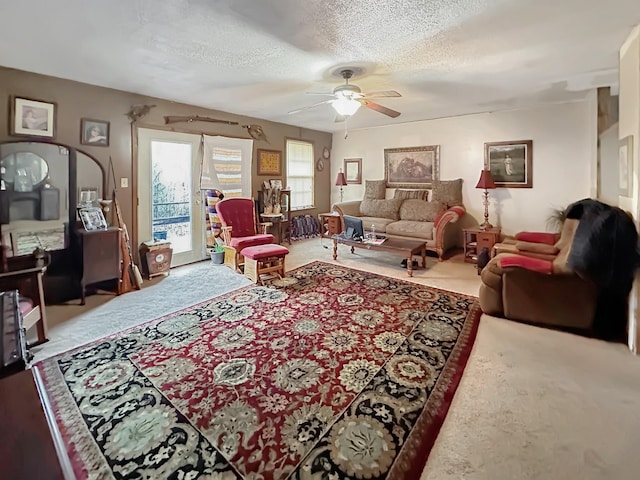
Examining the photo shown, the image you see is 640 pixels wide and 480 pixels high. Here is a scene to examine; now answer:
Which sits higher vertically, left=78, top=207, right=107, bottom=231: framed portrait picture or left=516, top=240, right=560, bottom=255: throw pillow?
left=78, top=207, right=107, bottom=231: framed portrait picture

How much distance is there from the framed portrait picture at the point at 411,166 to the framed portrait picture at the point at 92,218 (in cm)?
522

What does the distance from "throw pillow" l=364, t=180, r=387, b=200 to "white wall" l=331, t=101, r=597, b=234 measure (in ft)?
2.74

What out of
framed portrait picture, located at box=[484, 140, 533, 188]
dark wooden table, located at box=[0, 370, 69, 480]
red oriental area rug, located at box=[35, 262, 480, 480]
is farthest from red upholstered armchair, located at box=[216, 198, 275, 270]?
framed portrait picture, located at box=[484, 140, 533, 188]

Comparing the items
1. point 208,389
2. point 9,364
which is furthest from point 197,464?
point 9,364

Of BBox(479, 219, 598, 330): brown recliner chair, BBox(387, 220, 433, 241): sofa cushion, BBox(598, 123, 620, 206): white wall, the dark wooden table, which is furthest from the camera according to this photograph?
BBox(387, 220, 433, 241): sofa cushion

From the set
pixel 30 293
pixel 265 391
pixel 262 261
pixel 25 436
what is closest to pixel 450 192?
pixel 262 261

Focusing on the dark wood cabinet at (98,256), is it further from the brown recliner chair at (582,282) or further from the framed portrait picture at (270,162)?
the brown recliner chair at (582,282)

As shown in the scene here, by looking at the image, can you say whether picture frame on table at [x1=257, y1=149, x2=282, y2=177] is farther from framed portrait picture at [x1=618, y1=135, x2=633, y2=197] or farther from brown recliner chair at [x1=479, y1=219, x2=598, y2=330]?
framed portrait picture at [x1=618, y1=135, x2=633, y2=197]

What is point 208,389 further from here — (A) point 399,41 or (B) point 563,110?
(B) point 563,110

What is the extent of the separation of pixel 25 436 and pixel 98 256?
3575mm

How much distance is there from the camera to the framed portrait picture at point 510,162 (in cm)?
542

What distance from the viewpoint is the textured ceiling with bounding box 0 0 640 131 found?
2.28m

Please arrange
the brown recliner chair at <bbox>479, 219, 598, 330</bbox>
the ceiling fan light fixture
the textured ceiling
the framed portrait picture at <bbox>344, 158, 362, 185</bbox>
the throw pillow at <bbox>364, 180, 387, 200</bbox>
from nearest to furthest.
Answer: the textured ceiling
the brown recliner chair at <bbox>479, 219, 598, 330</bbox>
the ceiling fan light fixture
the throw pillow at <bbox>364, 180, 387, 200</bbox>
the framed portrait picture at <bbox>344, 158, 362, 185</bbox>

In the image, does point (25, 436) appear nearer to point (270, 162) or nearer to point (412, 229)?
point (412, 229)
